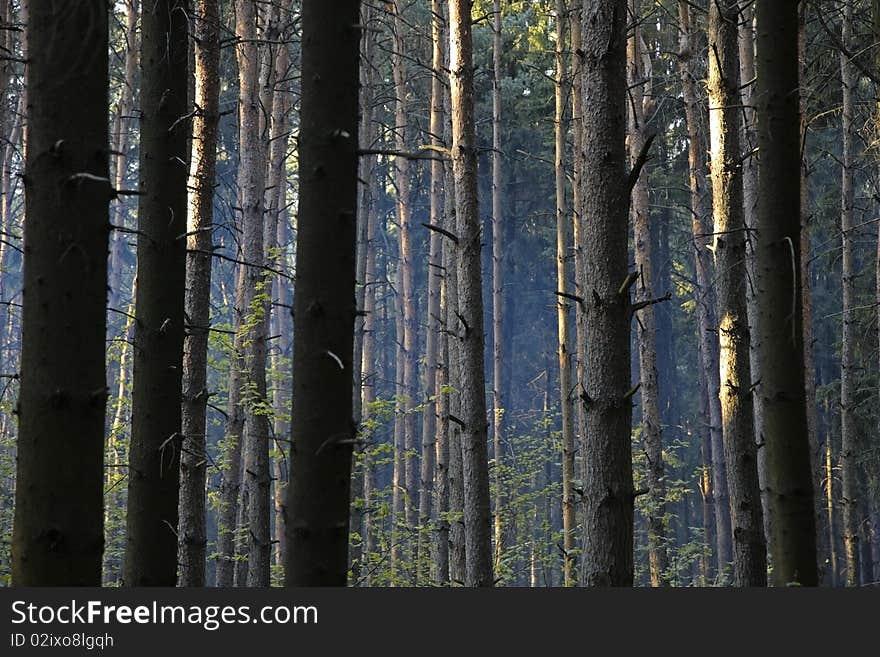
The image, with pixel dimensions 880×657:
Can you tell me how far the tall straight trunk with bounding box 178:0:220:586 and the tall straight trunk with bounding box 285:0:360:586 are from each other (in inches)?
122

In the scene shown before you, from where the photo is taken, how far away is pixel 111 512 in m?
16.2

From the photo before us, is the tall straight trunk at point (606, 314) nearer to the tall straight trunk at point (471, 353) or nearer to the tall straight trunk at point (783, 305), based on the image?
the tall straight trunk at point (783, 305)

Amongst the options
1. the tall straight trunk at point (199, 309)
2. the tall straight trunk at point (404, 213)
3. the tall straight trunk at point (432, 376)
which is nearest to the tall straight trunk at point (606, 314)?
the tall straight trunk at point (199, 309)

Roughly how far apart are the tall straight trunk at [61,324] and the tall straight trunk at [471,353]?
468cm

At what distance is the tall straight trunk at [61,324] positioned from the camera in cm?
415

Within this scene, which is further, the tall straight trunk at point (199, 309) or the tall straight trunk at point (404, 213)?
the tall straight trunk at point (404, 213)

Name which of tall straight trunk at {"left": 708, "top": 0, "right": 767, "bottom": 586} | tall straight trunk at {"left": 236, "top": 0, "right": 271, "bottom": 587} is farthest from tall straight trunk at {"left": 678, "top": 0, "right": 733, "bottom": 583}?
tall straight trunk at {"left": 236, "top": 0, "right": 271, "bottom": 587}

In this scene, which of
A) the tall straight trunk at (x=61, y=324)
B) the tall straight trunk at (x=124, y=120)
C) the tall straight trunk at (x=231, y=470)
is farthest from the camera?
the tall straight trunk at (x=124, y=120)

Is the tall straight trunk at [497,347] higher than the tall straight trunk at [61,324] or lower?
higher

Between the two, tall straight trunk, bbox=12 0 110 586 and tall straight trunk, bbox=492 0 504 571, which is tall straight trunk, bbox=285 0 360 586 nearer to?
tall straight trunk, bbox=12 0 110 586

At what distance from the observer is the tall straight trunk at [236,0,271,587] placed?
10.3 m

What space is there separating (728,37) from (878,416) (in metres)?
10.4

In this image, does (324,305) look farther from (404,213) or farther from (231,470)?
(404,213)

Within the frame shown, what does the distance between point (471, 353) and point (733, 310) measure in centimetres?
237
